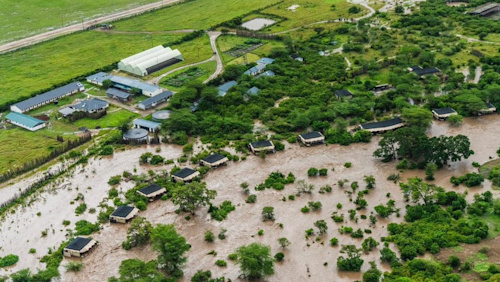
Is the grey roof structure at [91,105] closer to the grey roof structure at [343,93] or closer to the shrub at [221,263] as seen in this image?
the grey roof structure at [343,93]

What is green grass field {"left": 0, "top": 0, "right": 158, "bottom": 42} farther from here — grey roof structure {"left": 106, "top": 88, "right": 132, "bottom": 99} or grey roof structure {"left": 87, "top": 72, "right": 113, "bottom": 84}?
grey roof structure {"left": 106, "top": 88, "right": 132, "bottom": 99}

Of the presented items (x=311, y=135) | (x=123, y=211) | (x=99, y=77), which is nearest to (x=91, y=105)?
(x=99, y=77)

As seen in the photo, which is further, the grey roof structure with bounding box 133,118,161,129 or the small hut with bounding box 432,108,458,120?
the grey roof structure with bounding box 133,118,161,129

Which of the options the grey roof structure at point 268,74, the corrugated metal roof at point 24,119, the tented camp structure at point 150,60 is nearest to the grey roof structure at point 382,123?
the grey roof structure at point 268,74

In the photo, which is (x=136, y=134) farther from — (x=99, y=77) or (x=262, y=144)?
(x=99, y=77)

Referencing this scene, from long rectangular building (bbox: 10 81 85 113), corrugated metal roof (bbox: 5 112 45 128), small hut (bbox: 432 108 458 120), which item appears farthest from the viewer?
long rectangular building (bbox: 10 81 85 113)

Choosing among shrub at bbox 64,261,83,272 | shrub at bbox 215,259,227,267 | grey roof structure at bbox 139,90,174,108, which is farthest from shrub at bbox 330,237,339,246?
grey roof structure at bbox 139,90,174,108
